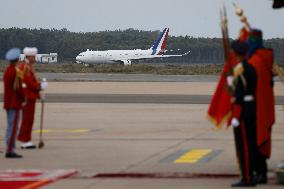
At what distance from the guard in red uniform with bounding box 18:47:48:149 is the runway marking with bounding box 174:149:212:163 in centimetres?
297

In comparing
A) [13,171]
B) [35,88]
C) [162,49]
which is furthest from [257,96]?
[162,49]

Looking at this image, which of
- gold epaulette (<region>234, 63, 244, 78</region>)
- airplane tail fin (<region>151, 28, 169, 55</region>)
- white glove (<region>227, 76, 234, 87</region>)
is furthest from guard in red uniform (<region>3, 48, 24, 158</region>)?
airplane tail fin (<region>151, 28, 169, 55</region>)

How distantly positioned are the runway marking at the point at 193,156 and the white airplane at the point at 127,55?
94.0m

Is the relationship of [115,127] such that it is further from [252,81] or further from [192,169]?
[252,81]

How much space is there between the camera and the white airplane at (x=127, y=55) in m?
112

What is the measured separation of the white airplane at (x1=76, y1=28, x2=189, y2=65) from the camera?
4390 inches

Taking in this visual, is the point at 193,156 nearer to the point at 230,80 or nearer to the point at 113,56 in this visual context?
the point at 230,80

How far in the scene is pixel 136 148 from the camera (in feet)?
56.0

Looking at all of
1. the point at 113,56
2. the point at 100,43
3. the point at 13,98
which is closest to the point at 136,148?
the point at 13,98

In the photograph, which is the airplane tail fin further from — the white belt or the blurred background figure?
the white belt

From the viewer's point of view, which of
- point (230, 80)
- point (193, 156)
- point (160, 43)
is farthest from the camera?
point (160, 43)

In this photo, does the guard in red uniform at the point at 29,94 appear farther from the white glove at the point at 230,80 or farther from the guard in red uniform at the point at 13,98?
the white glove at the point at 230,80

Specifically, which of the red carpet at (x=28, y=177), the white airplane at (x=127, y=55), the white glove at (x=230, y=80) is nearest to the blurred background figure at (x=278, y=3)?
the white glove at (x=230, y=80)

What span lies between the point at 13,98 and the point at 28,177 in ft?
10.8
